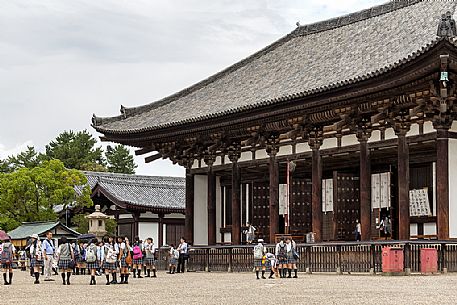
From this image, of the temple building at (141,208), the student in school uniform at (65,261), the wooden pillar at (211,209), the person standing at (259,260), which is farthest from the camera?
the temple building at (141,208)

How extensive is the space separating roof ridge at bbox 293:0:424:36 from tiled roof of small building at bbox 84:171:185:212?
15672 millimetres

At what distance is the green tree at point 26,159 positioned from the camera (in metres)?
76.4

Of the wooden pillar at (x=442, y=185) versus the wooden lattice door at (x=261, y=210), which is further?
the wooden lattice door at (x=261, y=210)

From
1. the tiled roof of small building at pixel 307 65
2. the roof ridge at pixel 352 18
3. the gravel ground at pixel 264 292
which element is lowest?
the gravel ground at pixel 264 292

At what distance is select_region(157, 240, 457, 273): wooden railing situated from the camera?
23516 millimetres

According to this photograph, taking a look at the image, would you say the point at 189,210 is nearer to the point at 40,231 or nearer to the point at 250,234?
the point at 250,234

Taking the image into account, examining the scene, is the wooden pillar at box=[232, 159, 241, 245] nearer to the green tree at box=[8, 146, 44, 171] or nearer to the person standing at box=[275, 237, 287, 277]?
the person standing at box=[275, 237, 287, 277]

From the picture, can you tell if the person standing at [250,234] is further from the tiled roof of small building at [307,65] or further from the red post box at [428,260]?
the red post box at [428,260]

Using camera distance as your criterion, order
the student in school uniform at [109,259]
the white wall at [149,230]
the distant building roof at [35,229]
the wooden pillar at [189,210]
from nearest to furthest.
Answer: the student in school uniform at [109,259] → the wooden pillar at [189,210] → the distant building roof at [35,229] → the white wall at [149,230]

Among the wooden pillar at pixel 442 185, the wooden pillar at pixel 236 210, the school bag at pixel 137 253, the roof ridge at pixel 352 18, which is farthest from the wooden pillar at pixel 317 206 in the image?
the roof ridge at pixel 352 18

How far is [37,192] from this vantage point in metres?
44.4

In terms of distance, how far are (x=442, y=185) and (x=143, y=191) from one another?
29400mm

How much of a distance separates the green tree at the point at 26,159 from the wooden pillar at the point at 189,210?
139 ft

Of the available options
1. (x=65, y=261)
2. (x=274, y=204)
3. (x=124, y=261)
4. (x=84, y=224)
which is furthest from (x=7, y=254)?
(x=84, y=224)
